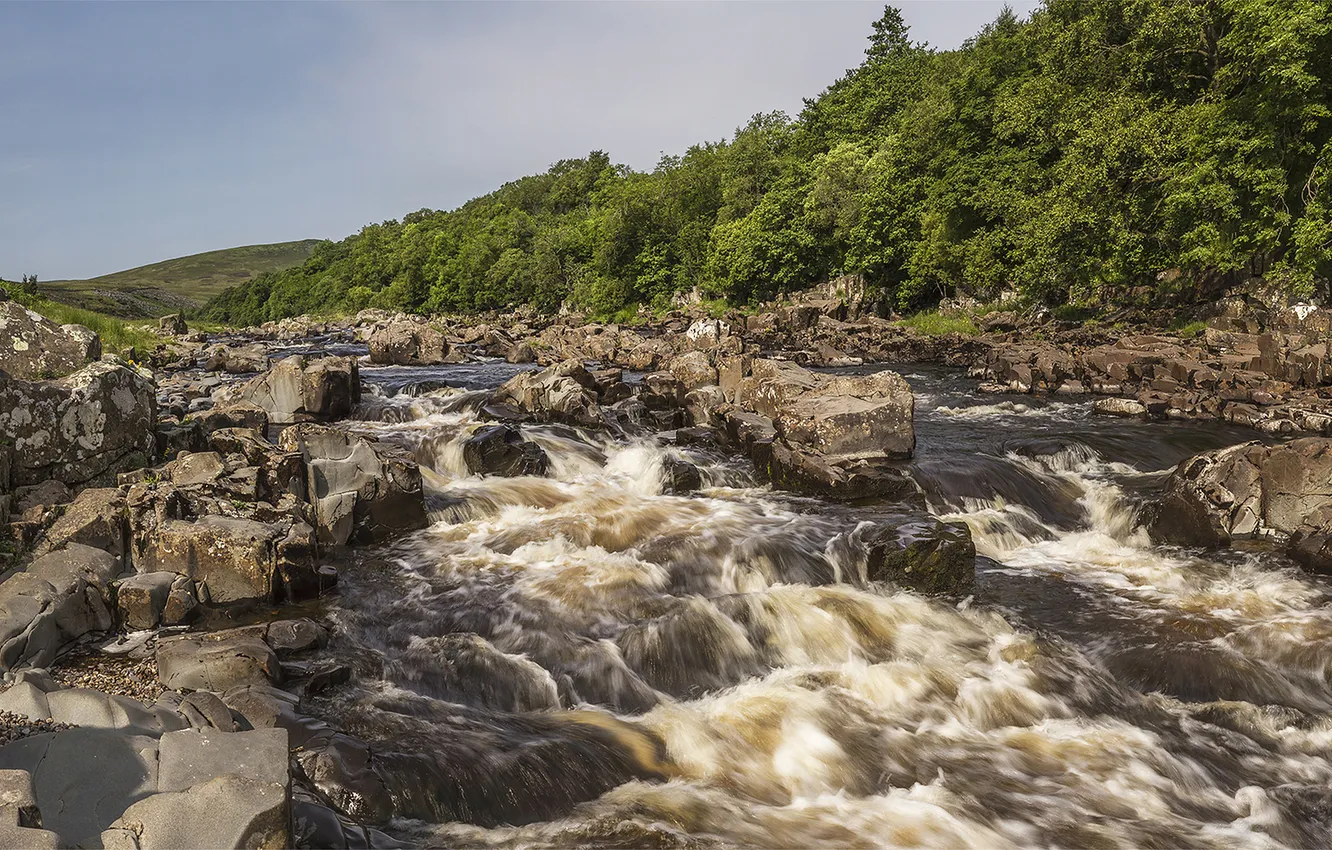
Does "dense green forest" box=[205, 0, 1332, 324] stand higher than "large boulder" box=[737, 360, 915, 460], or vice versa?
"dense green forest" box=[205, 0, 1332, 324]

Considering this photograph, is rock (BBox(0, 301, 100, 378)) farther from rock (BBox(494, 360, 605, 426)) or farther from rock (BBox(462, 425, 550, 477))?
rock (BBox(494, 360, 605, 426))

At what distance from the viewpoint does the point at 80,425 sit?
10812mm

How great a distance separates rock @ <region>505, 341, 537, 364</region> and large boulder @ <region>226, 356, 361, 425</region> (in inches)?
658

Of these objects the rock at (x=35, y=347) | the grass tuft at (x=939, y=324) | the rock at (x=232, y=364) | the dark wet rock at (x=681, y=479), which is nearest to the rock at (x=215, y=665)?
the rock at (x=35, y=347)

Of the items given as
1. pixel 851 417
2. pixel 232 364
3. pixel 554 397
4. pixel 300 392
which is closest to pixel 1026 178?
pixel 851 417

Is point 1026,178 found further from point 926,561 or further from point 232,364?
point 232,364

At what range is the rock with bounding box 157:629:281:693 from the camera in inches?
277

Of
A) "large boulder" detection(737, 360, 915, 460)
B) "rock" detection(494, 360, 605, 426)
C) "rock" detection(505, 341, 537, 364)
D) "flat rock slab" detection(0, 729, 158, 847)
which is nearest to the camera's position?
"flat rock slab" detection(0, 729, 158, 847)

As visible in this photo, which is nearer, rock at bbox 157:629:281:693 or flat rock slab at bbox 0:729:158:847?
flat rock slab at bbox 0:729:158:847

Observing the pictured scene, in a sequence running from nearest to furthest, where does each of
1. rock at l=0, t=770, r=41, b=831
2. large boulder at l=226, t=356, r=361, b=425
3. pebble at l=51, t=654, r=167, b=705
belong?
rock at l=0, t=770, r=41, b=831
pebble at l=51, t=654, r=167, b=705
large boulder at l=226, t=356, r=361, b=425

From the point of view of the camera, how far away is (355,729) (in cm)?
679

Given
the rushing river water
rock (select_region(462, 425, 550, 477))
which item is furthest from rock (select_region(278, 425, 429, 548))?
rock (select_region(462, 425, 550, 477))

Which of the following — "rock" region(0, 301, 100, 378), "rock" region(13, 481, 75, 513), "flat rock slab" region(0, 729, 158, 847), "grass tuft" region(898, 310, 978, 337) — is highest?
"rock" region(0, 301, 100, 378)

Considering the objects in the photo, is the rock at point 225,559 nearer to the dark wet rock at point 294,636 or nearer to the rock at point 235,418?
the dark wet rock at point 294,636
